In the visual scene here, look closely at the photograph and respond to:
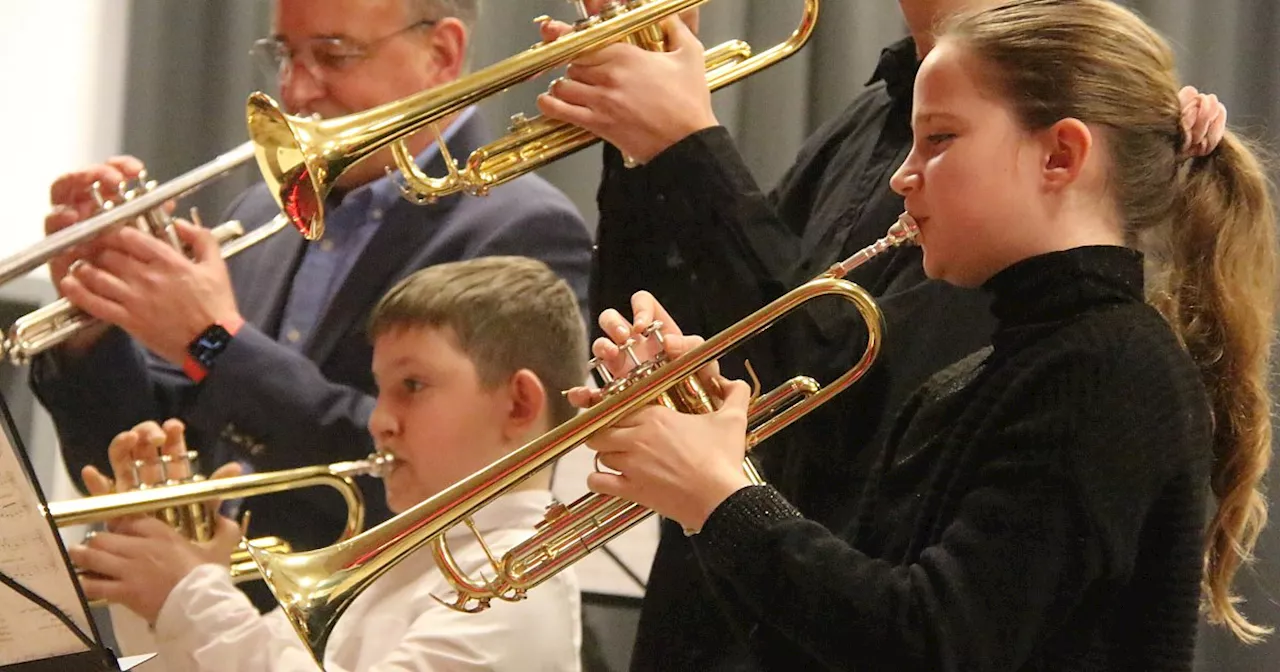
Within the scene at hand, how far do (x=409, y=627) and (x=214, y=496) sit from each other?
28 centimetres

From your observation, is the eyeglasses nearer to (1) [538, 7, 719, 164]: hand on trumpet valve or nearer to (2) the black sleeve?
(1) [538, 7, 719, 164]: hand on trumpet valve

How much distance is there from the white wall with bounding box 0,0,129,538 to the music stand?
171 centimetres

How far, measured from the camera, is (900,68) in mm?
1392

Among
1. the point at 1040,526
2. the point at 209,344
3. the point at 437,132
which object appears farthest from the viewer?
the point at 209,344

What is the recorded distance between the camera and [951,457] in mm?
1060

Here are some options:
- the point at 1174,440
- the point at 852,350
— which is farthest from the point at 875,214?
the point at 1174,440

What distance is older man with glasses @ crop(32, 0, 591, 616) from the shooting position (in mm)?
1721

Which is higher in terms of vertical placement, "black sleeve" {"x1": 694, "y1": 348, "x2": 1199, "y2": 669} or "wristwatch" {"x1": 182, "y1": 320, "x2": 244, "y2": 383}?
"wristwatch" {"x1": 182, "y1": 320, "x2": 244, "y2": 383}

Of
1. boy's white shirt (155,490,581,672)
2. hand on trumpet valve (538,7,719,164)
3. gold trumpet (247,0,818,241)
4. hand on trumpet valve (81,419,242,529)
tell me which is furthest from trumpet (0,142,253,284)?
hand on trumpet valve (538,7,719,164)

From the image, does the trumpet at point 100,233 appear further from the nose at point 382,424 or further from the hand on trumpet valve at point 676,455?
the hand on trumpet valve at point 676,455

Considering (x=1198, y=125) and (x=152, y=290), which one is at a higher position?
(x=152, y=290)

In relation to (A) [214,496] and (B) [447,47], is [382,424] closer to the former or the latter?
(A) [214,496]

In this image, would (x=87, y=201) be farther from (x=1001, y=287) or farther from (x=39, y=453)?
(x=1001, y=287)

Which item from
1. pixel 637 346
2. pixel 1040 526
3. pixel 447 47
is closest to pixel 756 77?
pixel 447 47
